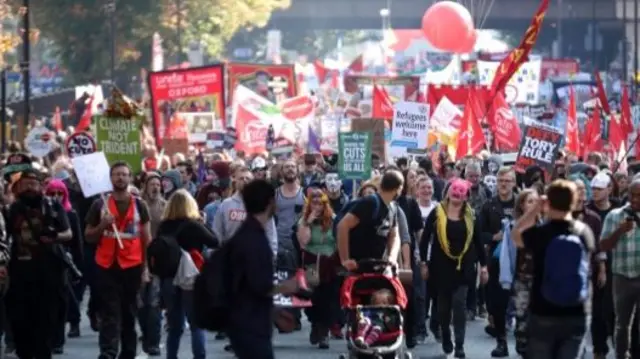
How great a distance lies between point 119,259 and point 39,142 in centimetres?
1329

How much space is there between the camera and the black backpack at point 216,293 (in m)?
11.7

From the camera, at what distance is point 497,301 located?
59.3ft

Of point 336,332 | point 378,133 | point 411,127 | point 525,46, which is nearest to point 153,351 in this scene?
point 336,332

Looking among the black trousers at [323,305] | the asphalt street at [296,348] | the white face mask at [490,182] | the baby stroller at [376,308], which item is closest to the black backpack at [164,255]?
the baby stroller at [376,308]

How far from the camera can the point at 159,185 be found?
720 inches

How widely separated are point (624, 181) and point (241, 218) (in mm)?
4127

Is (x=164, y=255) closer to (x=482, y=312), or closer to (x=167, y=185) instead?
(x=167, y=185)

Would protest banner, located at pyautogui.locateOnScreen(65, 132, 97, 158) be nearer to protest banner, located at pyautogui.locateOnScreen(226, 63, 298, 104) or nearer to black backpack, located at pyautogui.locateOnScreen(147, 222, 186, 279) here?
black backpack, located at pyautogui.locateOnScreen(147, 222, 186, 279)

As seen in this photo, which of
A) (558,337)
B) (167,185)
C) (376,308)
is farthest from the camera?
(167,185)

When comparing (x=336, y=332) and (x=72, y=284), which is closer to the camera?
(x=72, y=284)

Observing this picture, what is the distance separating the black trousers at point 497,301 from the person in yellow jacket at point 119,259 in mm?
3330

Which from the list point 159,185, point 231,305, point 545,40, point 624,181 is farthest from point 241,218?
point 545,40

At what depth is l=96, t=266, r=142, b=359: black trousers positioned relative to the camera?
1593cm

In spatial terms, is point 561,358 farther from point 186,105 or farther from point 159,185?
point 186,105
